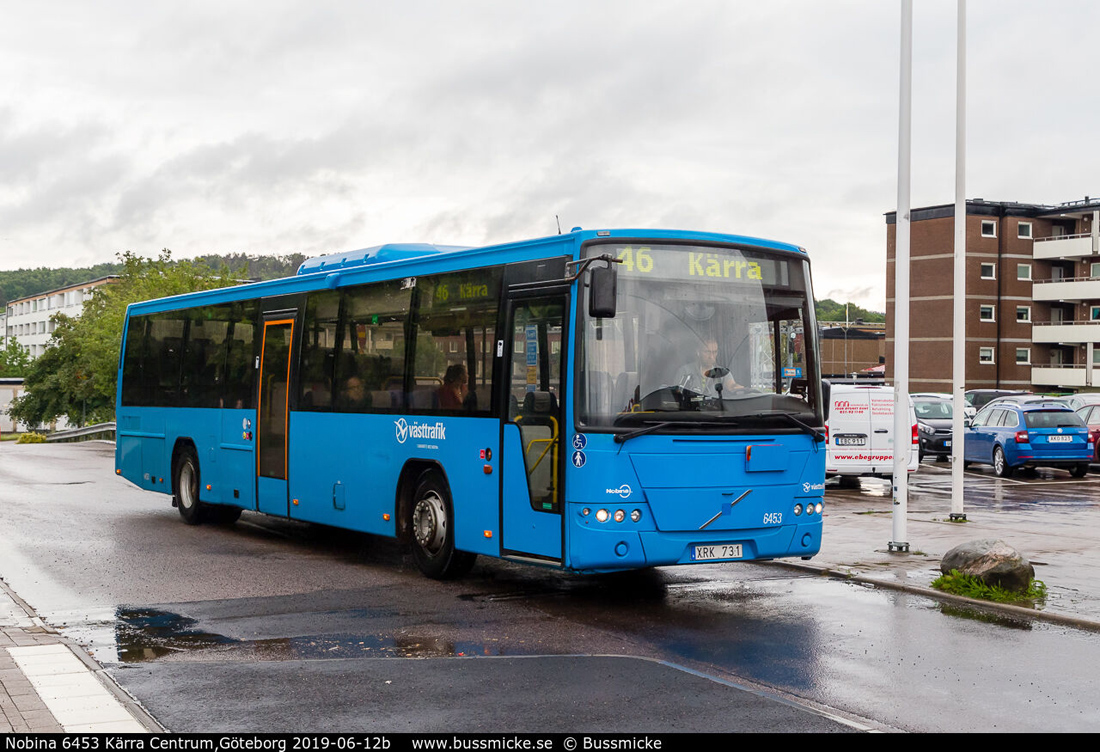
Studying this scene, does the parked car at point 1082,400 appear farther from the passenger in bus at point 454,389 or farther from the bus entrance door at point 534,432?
the bus entrance door at point 534,432

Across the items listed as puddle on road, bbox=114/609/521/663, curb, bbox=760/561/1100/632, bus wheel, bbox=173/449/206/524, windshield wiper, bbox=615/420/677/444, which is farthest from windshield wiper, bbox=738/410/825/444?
bus wheel, bbox=173/449/206/524

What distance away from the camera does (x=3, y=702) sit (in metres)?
6.57

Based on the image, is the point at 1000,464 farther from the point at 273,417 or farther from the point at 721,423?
the point at 721,423

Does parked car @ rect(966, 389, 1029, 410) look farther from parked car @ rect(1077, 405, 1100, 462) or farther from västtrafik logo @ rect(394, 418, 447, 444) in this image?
A: västtrafik logo @ rect(394, 418, 447, 444)

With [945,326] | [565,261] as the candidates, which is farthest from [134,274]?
[565,261]

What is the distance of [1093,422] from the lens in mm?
30250

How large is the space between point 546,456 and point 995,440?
21.2 meters

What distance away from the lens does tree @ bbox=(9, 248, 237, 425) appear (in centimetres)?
6025

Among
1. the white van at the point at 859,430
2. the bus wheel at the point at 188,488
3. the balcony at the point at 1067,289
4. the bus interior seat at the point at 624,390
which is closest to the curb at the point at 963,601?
the bus interior seat at the point at 624,390

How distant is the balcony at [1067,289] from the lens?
81744 millimetres

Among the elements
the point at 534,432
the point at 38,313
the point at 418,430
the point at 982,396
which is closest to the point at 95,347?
the point at 982,396

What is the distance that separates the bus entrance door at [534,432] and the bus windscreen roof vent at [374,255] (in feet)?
11.6

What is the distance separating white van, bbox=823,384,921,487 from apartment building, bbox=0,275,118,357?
134m

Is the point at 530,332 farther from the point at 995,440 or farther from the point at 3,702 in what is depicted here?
the point at 995,440
